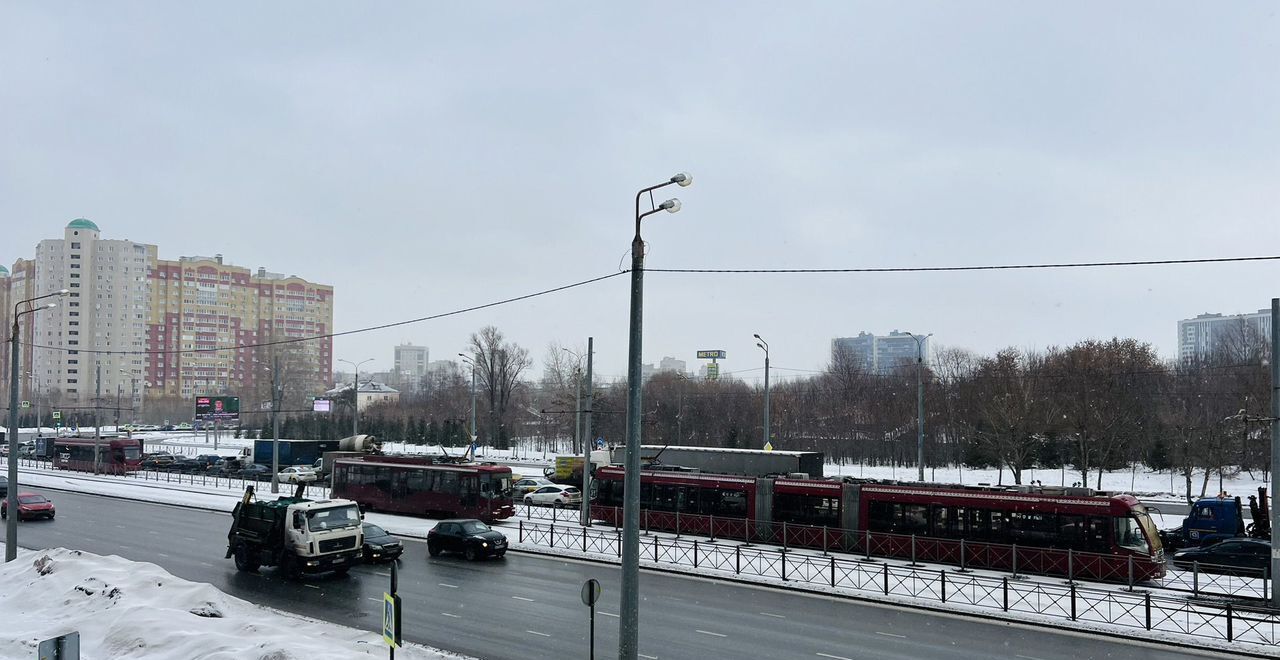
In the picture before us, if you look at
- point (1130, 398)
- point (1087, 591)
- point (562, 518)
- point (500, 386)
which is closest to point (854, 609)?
point (1087, 591)

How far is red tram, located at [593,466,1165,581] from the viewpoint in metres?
24.4

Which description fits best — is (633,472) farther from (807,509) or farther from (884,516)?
(807,509)

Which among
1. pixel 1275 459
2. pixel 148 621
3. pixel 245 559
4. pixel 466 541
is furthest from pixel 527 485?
pixel 1275 459

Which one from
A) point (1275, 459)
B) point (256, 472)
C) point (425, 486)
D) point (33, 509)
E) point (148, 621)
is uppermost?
point (1275, 459)

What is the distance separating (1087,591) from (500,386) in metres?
85.3

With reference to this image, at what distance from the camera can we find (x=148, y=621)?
16656mm

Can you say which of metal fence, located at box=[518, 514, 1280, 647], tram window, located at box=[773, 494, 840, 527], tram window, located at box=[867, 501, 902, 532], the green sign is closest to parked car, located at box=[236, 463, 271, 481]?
metal fence, located at box=[518, 514, 1280, 647]

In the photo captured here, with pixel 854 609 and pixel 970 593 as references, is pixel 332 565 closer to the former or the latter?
pixel 854 609

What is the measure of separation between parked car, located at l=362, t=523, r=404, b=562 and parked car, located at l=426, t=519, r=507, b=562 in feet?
5.25

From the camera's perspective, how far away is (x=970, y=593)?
2252 centimetres

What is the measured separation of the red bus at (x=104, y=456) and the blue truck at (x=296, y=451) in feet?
27.6

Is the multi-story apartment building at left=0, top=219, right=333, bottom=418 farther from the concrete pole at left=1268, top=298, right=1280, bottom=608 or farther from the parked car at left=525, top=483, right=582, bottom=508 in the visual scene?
the concrete pole at left=1268, top=298, right=1280, bottom=608

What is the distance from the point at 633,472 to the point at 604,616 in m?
9.39

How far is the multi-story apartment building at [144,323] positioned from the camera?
15175 centimetres
